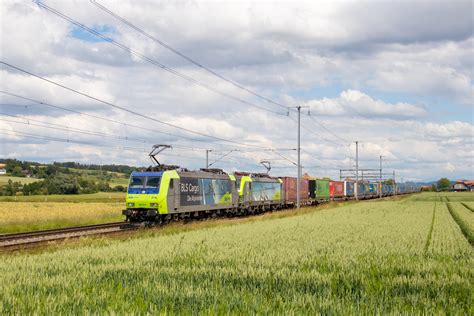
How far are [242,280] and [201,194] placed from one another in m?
25.7

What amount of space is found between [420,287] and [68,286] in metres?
6.85

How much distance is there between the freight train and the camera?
103ft

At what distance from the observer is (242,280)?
1108cm

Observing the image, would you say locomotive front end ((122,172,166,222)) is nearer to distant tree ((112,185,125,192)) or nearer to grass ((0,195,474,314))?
grass ((0,195,474,314))

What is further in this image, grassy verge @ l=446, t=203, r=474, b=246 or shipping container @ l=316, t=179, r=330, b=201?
shipping container @ l=316, t=179, r=330, b=201

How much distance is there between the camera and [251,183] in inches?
1882

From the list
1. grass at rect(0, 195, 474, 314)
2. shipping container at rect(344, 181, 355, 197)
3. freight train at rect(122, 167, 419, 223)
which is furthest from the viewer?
shipping container at rect(344, 181, 355, 197)

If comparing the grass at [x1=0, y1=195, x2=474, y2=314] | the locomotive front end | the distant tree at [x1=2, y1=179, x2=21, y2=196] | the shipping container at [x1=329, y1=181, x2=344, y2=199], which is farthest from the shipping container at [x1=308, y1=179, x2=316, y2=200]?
the distant tree at [x1=2, y1=179, x2=21, y2=196]

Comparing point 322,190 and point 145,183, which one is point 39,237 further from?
point 322,190

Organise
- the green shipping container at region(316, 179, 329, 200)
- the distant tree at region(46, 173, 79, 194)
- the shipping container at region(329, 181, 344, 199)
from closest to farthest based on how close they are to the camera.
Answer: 1. the green shipping container at region(316, 179, 329, 200)
2. the shipping container at region(329, 181, 344, 199)
3. the distant tree at region(46, 173, 79, 194)

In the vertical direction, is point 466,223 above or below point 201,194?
below

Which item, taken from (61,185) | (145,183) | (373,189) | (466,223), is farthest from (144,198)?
(373,189)

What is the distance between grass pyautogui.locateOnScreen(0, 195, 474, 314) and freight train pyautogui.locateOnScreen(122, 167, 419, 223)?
12.4 meters

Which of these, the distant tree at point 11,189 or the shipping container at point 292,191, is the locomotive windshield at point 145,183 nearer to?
the shipping container at point 292,191
